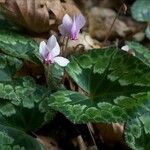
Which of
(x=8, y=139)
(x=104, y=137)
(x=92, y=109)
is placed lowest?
(x=104, y=137)

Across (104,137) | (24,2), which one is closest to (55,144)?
(104,137)

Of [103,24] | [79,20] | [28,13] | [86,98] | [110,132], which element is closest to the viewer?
[86,98]

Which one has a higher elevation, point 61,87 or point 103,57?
point 103,57

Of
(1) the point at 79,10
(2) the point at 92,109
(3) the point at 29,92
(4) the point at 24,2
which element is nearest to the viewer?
(2) the point at 92,109

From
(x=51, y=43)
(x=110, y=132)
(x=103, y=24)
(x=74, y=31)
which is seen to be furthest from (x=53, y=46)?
(x=103, y=24)

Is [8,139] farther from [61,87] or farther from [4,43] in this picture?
[4,43]

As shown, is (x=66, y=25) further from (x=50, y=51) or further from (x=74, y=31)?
(x=50, y=51)

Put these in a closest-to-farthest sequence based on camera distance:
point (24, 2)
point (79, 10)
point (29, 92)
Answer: point (29, 92)
point (24, 2)
point (79, 10)

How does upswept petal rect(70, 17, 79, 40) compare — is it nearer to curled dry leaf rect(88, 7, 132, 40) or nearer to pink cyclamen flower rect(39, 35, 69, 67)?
pink cyclamen flower rect(39, 35, 69, 67)
